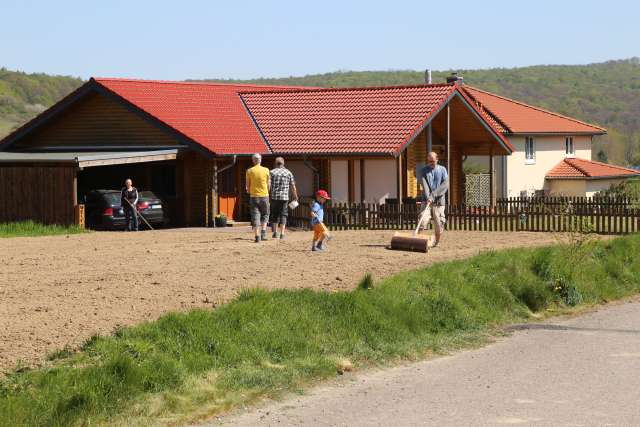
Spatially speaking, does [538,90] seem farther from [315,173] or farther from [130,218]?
[130,218]

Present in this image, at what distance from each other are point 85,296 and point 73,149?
2298 cm

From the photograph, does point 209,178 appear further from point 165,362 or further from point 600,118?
point 600,118

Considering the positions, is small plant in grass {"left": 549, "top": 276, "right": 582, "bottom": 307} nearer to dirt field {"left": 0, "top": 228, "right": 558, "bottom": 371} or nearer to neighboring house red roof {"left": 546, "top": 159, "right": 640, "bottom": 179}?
dirt field {"left": 0, "top": 228, "right": 558, "bottom": 371}

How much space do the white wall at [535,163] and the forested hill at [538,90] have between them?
Result: 3748 centimetres

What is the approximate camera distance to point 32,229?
96.4ft

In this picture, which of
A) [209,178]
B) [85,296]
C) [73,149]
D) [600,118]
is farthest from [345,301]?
[600,118]

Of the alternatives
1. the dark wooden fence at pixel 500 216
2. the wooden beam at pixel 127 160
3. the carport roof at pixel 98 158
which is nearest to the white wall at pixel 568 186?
the dark wooden fence at pixel 500 216

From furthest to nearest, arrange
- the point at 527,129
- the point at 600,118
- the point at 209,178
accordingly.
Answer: the point at 600,118
the point at 527,129
the point at 209,178

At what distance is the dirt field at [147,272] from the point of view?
1246 cm

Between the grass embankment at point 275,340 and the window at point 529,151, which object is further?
the window at point 529,151

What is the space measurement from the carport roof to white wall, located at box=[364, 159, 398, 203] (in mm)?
6986

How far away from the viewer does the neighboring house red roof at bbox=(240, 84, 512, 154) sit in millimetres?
34438

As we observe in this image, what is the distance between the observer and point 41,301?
1388 centimetres

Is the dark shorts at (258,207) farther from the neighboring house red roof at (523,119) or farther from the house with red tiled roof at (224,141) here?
the neighboring house red roof at (523,119)
